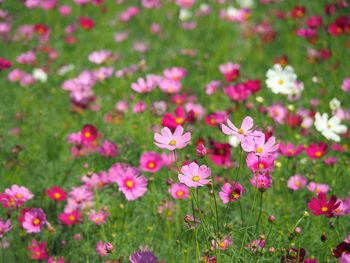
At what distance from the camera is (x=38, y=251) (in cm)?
177

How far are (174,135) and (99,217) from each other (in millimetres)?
638

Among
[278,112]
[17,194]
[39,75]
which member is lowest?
[39,75]

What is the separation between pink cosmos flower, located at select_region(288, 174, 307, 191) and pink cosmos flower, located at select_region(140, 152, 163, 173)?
0.58 meters

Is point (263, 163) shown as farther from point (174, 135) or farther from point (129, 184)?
point (129, 184)

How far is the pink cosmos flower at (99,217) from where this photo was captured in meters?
1.87

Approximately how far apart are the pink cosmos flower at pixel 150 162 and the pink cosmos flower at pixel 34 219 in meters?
0.49

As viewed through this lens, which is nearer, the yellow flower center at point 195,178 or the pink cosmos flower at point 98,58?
the yellow flower center at point 195,178

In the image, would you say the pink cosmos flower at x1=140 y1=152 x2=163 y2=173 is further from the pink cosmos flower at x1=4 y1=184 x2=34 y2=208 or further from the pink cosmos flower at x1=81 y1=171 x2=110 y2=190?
the pink cosmos flower at x1=4 y1=184 x2=34 y2=208

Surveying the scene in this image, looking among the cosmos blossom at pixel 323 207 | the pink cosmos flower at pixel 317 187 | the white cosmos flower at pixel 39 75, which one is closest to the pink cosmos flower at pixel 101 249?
the cosmos blossom at pixel 323 207

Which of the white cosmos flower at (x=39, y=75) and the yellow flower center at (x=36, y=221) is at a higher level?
the yellow flower center at (x=36, y=221)

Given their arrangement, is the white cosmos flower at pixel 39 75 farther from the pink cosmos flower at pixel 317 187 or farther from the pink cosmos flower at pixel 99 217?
the pink cosmos flower at pixel 317 187

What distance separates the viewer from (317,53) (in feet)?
10.6

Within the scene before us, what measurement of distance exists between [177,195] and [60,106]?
1.38 metres

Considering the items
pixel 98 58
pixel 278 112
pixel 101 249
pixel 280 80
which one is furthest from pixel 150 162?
pixel 98 58
